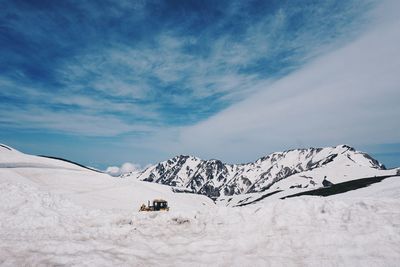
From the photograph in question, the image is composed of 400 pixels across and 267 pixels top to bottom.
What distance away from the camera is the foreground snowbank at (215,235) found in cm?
A: 1539

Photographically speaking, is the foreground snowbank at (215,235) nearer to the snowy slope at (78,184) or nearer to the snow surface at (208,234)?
the snow surface at (208,234)

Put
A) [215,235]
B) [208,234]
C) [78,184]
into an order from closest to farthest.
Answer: [215,235]
[208,234]
[78,184]

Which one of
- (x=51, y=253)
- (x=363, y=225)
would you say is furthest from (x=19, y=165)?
(x=363, y=225)

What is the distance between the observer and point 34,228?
2091 centimetres

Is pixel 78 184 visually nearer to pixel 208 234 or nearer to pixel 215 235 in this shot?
pixel 208 234

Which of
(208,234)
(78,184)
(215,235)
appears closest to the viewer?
(215,235)

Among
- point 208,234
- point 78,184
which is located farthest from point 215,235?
point 78,184

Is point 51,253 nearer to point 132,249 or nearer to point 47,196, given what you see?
point 132,249

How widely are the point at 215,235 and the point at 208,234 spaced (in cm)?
57

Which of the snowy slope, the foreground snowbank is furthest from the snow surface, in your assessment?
the snowy slope

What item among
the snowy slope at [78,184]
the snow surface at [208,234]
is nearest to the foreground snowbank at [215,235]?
the snow surface at [208,234]

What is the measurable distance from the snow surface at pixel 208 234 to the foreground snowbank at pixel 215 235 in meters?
0.05

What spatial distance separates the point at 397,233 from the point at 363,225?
1790mm

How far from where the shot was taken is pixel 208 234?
1995 cm
